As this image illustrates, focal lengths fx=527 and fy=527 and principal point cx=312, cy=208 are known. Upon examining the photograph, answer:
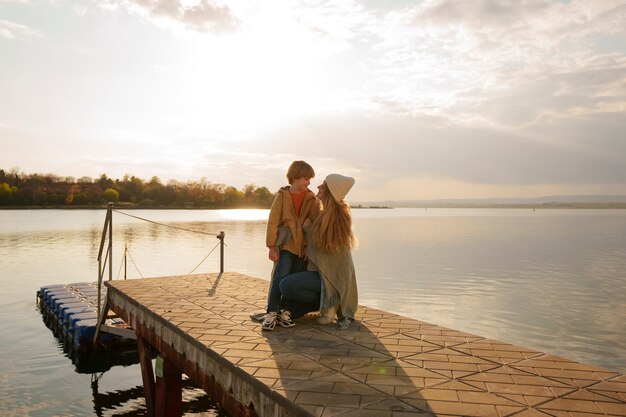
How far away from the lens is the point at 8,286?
26688 mm

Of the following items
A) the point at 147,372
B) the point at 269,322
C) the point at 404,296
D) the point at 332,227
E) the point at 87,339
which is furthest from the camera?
the point at 404,296

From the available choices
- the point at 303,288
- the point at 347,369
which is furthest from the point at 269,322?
the point at 347,369

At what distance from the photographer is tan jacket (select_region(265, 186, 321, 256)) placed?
6566 mm

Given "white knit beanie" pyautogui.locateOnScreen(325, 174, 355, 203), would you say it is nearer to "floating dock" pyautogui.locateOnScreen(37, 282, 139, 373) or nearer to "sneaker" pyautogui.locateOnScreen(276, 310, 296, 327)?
Answer: "sneaker" pyautogui.locateOnScreen(276, 310, 296, 327)

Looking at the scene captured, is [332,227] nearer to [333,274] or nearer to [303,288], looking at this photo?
[333,274]

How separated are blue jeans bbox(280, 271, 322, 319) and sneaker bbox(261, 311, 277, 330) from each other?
0.29m

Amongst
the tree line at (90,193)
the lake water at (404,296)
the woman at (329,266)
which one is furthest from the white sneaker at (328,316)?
the tree line at (90,193)

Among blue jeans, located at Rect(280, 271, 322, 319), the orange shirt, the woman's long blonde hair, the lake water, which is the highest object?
the orange shirt

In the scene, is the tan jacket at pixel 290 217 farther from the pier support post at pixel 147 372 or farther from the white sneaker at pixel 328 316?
the pier support post at pixel 147 372

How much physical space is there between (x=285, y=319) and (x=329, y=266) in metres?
0.89

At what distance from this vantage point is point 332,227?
250 inches

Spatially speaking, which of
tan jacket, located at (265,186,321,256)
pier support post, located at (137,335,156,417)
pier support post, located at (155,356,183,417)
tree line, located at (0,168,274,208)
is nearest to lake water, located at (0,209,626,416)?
pier support post, located at (137,335,156,417)

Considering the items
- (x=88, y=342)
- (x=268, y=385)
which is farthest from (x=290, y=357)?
(x=88, y=342)

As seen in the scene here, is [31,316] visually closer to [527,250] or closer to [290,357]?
[290,357]
